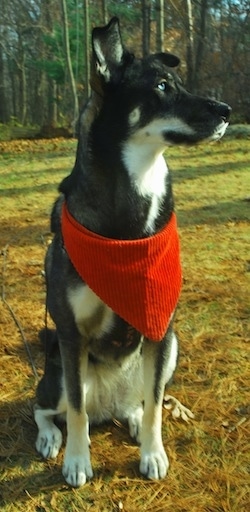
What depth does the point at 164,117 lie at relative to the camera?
7.77ft

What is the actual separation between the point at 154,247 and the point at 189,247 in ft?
11.2

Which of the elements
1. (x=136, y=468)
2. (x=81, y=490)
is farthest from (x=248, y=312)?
(x=81, y=490)

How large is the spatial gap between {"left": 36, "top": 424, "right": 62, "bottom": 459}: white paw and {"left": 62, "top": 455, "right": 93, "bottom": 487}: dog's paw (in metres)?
0.15

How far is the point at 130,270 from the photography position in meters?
2.54

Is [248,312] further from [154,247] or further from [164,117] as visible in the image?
[164,117]

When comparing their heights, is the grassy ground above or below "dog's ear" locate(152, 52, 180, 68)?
below

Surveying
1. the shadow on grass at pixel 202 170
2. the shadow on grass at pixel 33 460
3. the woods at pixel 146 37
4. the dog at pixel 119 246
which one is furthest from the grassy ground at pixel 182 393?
the woods at pixel 146 37

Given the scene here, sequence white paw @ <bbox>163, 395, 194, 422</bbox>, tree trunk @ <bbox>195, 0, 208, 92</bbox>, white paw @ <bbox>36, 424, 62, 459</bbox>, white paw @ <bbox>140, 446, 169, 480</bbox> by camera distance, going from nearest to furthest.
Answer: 1. white paw @ <bbox>140, 446, 169, 480</bbox>
2. white paw @ <bbox>36, 424, 62, 459</bbox>
3. white paw @ <bbox>163, 395, 194, 422</bbox>
4. tree trunk @ <bbox>195, 0, 208, 92</bbox>

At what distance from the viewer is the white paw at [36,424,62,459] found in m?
2.82

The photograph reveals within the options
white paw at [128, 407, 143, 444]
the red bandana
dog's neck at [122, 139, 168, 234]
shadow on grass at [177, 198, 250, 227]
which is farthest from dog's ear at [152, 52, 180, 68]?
shadow on grass at [177, 198, 250, 227]

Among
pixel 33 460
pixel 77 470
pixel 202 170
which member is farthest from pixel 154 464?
pixel 202 170

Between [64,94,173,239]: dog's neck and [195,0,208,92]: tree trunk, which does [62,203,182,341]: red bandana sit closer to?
[64,94,173,239]: dog's neck

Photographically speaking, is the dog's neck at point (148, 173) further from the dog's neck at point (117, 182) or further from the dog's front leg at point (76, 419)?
the dog's front leg at point (76, 419)

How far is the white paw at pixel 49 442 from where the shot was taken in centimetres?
282
